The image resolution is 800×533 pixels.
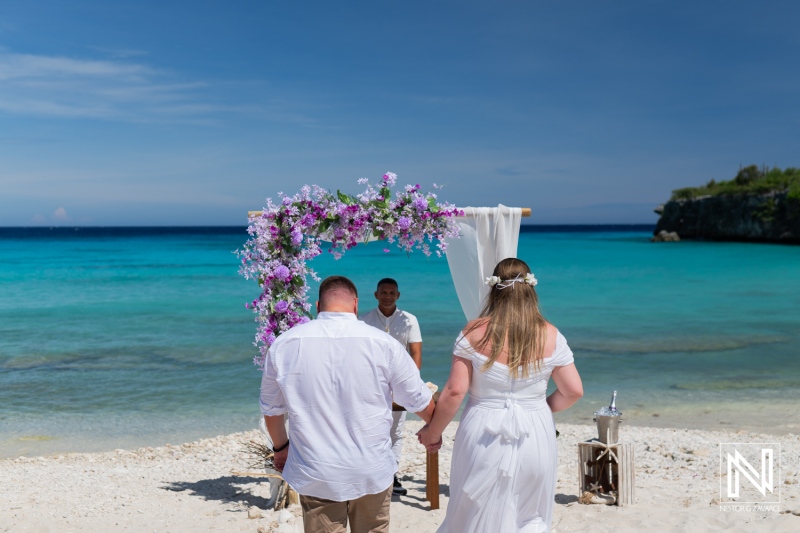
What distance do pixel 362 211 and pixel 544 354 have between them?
324cm

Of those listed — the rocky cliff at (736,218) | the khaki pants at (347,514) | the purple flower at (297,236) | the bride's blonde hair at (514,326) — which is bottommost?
the khaki pants at (347,514)

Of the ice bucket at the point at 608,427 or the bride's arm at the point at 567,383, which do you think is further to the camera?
the ice bucket at the point at 608,427

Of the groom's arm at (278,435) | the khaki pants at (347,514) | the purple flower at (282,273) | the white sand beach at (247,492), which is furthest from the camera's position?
the purple flower at (282,273)

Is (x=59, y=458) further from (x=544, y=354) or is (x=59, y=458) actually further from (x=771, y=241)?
(x=771, y=241)

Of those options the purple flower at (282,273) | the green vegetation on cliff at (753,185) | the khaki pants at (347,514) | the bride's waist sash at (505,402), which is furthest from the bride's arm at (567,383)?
the green vegetation on cliff at (753,185)

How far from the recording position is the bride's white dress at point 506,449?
12.3ft

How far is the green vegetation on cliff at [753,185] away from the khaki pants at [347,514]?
6103 cm

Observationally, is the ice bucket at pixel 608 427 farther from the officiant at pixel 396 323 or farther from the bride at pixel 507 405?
the bride at pixel 507 405

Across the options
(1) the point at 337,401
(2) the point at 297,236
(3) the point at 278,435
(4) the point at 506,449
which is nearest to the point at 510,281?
(4) the point at 506,449

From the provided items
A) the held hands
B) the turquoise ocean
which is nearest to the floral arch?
the held hands

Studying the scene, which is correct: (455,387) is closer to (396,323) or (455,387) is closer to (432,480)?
(432,480)

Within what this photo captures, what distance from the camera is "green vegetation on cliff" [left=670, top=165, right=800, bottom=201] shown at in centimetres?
5995

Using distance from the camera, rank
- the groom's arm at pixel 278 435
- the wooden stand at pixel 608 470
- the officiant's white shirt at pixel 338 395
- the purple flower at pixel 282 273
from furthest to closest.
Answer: the purple flower at pixel 282 273 < the wooden stand at pixel 608 470 < the groom's arm at pixel 278 435 < the officiant's white shirt at pixel 338 395

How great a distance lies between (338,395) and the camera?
338 cm
